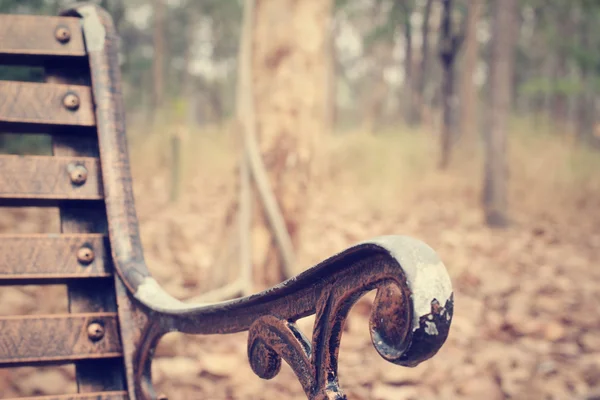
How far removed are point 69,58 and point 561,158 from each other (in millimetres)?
7194

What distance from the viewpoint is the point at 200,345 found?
2.14 meters

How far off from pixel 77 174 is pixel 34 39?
24cm

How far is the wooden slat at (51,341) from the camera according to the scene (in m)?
0.82

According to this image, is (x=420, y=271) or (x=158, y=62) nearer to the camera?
(x=420, y=271)

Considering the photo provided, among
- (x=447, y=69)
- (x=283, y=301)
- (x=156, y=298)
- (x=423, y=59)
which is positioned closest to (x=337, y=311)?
(x=283, y=301)

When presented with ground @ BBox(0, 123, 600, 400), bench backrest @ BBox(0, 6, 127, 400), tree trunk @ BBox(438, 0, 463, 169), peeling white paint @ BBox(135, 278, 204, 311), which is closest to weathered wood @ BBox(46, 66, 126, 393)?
bench backrest @ BBox(0, 6, 127, 400)

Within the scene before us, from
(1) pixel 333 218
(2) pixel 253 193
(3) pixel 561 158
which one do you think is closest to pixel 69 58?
(2) pixel 253 193

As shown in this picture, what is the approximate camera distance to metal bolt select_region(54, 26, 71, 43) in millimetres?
885

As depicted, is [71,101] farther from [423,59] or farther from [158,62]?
A: [158,62]

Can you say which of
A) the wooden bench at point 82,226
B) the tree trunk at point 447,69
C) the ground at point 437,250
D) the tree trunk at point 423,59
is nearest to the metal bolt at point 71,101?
the wooden bench at point 82,226

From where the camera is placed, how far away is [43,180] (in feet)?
2.80

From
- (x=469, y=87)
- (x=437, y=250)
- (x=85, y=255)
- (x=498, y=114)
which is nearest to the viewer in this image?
(x=85, y=255)

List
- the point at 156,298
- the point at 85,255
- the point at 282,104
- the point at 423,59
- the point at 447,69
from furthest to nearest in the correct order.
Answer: the point at 423,59
the point at 447,69
the point at 282,104
the point at 85,255
the point at 156,298

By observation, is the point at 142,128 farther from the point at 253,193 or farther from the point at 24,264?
the point at 24,264
